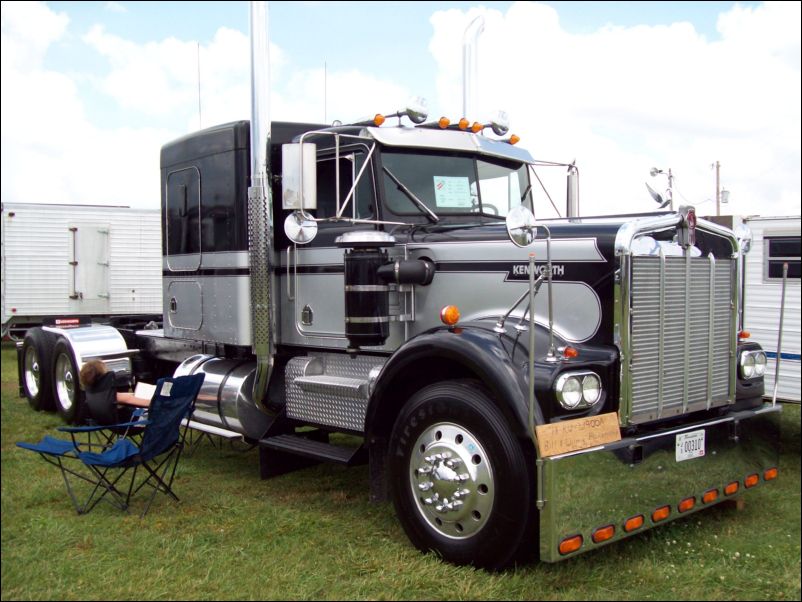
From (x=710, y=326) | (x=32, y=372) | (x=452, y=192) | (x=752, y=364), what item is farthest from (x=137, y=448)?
(x=32, y=372)

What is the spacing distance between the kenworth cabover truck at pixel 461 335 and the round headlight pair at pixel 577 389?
0.04ft

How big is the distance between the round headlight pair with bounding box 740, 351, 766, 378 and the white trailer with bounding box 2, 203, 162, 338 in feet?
34.5

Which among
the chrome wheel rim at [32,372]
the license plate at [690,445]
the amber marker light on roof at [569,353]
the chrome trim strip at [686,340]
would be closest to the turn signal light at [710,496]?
the license plate at [690,445]

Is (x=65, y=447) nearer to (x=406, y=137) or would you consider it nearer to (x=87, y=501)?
(x=87, y=501)

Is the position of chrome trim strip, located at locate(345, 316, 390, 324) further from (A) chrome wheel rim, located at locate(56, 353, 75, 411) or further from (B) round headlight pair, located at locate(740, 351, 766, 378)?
(A) chrome wheel rim, located at locate(56, 353, 75, 411)

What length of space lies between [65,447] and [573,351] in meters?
3.61

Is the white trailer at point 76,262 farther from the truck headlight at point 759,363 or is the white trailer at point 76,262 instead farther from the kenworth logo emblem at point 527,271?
the truck headlight at point 759,363

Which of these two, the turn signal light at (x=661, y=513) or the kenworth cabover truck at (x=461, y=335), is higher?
the kenworth cabover truck at (x=461, y=335)

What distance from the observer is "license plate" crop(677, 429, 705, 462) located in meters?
4.83

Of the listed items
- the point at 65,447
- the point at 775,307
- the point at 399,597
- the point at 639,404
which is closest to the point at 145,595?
the point at 399,597

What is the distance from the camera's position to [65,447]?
586 centimetres

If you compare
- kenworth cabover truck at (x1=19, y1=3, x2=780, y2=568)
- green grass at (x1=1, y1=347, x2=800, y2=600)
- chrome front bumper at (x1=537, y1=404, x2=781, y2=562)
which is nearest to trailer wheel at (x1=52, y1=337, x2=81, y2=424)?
kenworth cabover truck at (x1=19, y1=3, x2=780, y2=568)

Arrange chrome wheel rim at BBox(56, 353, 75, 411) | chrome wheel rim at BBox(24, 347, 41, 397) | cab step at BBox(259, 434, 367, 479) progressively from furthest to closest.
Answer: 1. chrome wheel rim at BBox(24, 347, 41, 397)
2. chrome wheel rim at BBox(56, 353, 75, 411)
3. cab step at BBox(259, 434, 367, 479)

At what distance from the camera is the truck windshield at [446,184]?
240 inches
